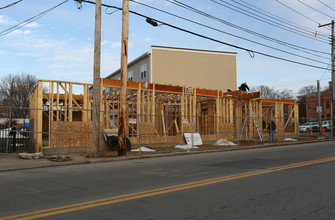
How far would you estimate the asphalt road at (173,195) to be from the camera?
451cm

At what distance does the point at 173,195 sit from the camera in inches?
223

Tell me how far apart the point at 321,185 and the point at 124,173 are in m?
5.33

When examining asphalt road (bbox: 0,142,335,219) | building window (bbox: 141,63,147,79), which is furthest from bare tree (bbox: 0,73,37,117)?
asphalt road (bbox: 0,142,335,219)

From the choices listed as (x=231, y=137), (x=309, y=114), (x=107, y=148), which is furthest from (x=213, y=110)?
(x=309, y=114)

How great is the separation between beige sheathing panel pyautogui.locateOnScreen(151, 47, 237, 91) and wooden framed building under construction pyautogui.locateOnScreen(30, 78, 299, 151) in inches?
377

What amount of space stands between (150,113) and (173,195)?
1332cm

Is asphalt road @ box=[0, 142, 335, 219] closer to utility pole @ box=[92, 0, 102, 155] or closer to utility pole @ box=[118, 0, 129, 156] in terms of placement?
utility pole @ box=[92, 0, 102, 155]

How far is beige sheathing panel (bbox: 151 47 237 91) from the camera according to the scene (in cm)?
3447

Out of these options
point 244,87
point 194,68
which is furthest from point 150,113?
point 194,68

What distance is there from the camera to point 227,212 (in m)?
4.52

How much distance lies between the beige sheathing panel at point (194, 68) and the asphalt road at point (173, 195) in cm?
2686

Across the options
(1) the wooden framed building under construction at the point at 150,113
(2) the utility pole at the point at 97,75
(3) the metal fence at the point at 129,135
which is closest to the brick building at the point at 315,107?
(1) the wooden framed building under construction at the point at 150,113

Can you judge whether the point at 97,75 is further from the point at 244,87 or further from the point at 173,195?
the point at 244,87

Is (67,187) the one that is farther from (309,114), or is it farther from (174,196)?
(309,114)
